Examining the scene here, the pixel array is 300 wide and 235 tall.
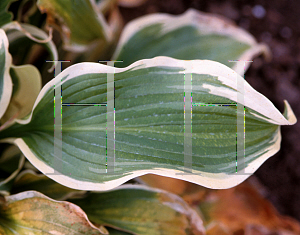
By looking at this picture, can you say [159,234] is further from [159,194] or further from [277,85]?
[277,85]

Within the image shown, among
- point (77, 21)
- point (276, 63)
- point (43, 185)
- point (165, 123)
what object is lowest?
point (276, 63)

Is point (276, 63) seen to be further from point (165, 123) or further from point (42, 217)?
point (42, 217)

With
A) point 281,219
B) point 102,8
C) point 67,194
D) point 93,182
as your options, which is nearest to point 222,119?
point 93,182

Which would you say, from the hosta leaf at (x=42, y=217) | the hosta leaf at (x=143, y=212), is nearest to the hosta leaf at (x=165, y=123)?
the hosta leaf at (x=42, y=217)

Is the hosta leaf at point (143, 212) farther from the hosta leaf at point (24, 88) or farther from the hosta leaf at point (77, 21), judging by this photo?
the hosta leaf at point (77, 21)

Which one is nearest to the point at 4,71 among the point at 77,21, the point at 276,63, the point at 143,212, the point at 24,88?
the point at 24,88

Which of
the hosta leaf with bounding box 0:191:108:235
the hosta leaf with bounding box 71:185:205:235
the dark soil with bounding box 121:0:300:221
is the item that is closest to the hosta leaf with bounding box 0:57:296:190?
the hosta leaf with bounding box 0:191:108:235
